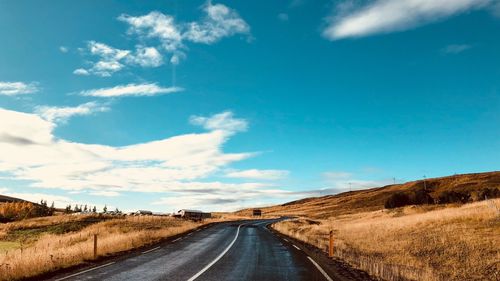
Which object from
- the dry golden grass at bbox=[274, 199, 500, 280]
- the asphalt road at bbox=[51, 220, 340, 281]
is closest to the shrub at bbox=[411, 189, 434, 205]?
the dry golden grass at bbox=[274, 199, 500, 280]

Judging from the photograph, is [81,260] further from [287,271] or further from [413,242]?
[413,242]

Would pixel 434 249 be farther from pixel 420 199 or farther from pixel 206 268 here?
pixel 420 199

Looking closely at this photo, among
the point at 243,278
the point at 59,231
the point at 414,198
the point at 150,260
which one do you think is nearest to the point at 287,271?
the point at 243,278

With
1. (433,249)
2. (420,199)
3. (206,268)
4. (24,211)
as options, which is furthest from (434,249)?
(24,211)

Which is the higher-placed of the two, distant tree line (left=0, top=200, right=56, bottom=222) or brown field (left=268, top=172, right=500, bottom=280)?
distant tree line (left=0, top=200, right=56, bottom=222)

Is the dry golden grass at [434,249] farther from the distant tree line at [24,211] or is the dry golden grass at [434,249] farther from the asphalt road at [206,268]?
the distant tree line at [24,211]

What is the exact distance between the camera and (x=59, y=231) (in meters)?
56.8

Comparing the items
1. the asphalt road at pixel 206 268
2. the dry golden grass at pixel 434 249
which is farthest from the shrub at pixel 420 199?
the asphalt road at pixel 206 268

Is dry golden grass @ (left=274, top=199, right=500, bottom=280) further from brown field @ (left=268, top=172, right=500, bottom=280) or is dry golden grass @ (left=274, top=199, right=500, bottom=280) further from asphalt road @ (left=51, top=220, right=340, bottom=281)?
Answer: asphalt road @ (left=51, top=220, right=340, bottom=281)

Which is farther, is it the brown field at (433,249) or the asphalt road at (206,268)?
the brown field at (433,249)

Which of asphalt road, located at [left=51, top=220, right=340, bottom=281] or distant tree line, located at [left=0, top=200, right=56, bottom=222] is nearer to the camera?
asphalt road, located at [left=51, top=220, right=340, bottom=281]

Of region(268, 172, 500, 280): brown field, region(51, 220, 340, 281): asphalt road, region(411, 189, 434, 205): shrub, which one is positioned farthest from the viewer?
region(411, 189, 434, 205): shrub

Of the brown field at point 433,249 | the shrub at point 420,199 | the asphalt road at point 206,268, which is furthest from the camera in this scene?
the shrub at point 420,199

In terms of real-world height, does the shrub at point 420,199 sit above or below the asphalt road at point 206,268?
above
